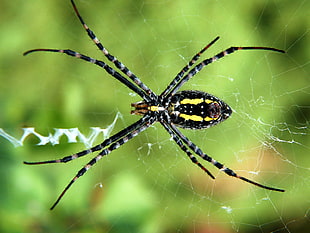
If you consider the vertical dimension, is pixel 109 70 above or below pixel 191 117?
above

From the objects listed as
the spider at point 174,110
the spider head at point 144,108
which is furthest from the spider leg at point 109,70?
the spider head at point 144,108

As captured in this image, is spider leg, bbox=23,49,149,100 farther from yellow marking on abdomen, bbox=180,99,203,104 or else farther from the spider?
yellow marking on abdomen, bbox=180,99,203,104

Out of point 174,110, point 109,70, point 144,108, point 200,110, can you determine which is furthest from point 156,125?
point 200,110

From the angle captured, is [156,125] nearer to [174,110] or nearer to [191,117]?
[174,110]

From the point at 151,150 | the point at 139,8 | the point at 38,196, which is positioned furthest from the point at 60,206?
the point at 139,8

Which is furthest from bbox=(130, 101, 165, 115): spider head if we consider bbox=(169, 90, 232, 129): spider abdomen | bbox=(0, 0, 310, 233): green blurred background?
bbox=(0, 0, 310, 233): green blurred background

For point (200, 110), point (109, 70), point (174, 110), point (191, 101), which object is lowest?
point (200, 110)

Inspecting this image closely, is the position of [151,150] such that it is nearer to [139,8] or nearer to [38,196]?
[38,196]
